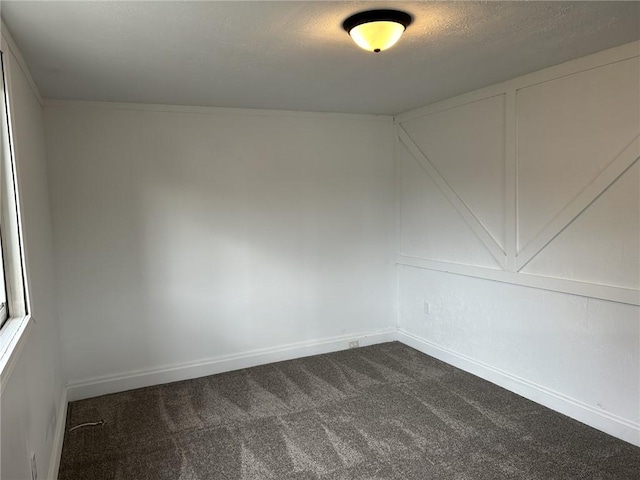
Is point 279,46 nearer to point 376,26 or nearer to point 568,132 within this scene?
point 376,26

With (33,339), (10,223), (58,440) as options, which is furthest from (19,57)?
(58,440)

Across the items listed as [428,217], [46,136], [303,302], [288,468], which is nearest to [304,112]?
[428,217]

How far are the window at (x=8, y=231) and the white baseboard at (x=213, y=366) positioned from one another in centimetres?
170

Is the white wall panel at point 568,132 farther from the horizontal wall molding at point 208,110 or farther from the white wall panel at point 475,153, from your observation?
the horizontal wall molding at point 208,110

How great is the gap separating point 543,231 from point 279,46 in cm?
221

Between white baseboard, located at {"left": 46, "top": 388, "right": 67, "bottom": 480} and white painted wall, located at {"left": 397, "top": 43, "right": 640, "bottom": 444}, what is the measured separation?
3143mm

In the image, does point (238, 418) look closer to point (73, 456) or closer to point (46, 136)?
point (73, 456)

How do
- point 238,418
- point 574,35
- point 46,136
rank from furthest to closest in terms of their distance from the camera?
point 46,136 → point 238,418 → point 574,35

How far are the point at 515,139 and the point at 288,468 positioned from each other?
278 centimetres

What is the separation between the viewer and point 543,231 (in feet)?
10.6

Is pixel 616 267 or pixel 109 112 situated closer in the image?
pixel 616 267

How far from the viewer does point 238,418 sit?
324 centimetres

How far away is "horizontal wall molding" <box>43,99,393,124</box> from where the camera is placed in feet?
11.7

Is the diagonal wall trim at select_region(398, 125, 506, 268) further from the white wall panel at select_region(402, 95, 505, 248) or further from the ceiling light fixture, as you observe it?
the ceiling light fixture
